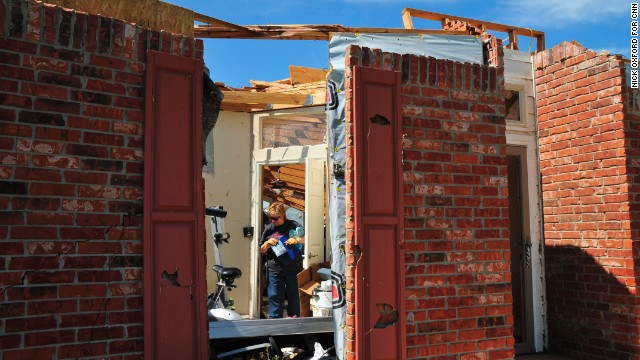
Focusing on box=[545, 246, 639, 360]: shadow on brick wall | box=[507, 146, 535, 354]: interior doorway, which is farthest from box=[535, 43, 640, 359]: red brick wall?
box=[507, 146, 535, 354]: interior doorway

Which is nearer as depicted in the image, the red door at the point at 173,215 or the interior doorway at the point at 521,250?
the red door at the point at 173,215

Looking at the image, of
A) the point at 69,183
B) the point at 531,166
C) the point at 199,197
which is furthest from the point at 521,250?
the point at 69,183

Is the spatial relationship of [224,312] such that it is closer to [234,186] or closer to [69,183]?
[69,183]

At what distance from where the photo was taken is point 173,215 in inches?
131

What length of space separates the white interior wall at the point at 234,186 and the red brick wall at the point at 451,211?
4.74m

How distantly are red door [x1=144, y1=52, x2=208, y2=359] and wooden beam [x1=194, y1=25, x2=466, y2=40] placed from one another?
2.13 metres

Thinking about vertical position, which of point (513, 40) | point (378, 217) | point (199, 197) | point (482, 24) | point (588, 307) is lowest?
point (588, 307)

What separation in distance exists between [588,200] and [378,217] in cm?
288

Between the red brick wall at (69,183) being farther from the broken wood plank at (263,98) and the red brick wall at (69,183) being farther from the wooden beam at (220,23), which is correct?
the broken wood plank at (263,98)

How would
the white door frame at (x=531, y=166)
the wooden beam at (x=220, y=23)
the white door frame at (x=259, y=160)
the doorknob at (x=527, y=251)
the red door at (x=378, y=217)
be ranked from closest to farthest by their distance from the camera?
the red door at (x=378, y=217), the wooden beam at (x=220, y=23), the white door frame at (x=531, y=166), the doorknob at (x=527, y=251), the white door frame at (x=259, y=160)

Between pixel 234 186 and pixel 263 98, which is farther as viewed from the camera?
pixel 234 186

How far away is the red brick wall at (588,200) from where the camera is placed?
5.25 meters

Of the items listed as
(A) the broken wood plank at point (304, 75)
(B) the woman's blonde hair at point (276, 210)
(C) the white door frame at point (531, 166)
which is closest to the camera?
(C) the white door frame at point (531, 166)

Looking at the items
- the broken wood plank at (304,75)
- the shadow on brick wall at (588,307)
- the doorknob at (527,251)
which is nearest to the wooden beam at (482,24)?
the broken wood plank at (304,75)
